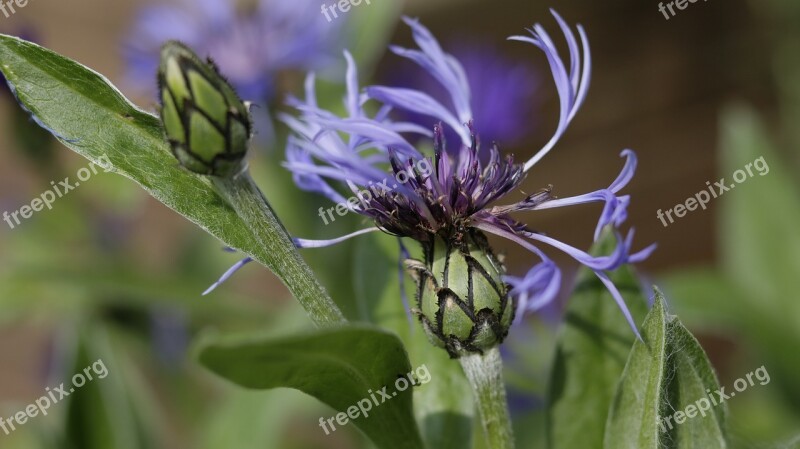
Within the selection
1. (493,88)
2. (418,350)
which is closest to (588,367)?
(418,350)

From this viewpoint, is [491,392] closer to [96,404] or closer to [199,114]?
[199,114]

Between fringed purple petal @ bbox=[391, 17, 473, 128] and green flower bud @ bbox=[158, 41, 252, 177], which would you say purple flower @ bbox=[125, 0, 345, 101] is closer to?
fringed purple petal @ bbox=[391, 17, 473, 128]

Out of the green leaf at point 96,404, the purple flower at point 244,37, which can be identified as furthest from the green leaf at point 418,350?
the purple flower at point 244,37

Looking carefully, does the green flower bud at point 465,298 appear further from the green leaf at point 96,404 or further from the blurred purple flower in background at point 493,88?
the blurred purple flower in background at point 493,88

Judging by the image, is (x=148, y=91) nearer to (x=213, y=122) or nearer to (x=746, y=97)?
(x=213, y=122)

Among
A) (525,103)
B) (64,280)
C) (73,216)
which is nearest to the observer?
(64,280)

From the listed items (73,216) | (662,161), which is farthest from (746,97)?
(73,216)

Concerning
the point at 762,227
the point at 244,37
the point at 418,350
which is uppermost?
the point at 244,37
